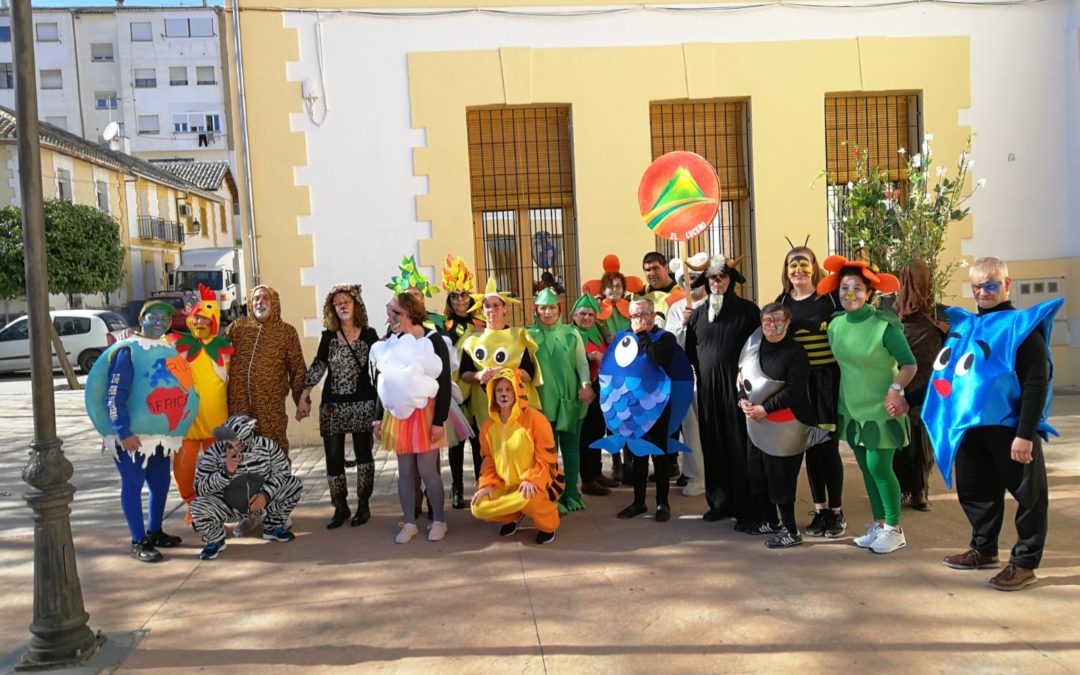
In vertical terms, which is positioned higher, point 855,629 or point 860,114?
point 860,114

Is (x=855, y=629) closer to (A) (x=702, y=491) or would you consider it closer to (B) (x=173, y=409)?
(A) (x=702, y=491)

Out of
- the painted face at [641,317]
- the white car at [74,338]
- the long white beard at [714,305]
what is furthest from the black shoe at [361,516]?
the white car at [74,338]

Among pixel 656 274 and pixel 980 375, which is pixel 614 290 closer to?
pixel 656 274

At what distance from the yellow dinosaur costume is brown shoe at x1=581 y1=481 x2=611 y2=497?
3.60 ft

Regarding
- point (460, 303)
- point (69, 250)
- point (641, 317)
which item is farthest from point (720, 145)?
point (69, 250)

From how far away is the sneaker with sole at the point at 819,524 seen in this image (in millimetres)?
5301

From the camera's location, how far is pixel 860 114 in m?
9.39

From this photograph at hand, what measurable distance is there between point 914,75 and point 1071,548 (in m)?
6.04

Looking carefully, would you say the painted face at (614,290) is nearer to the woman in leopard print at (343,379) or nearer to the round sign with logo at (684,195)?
the round sign with logo at (684,195)

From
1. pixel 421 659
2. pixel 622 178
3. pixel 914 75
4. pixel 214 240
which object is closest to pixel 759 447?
pixel 421 659

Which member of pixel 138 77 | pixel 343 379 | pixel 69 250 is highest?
pixel 138 77

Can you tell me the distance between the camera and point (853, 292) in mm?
4840

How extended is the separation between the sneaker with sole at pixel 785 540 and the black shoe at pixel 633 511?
105cm

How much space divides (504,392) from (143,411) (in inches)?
90.4
